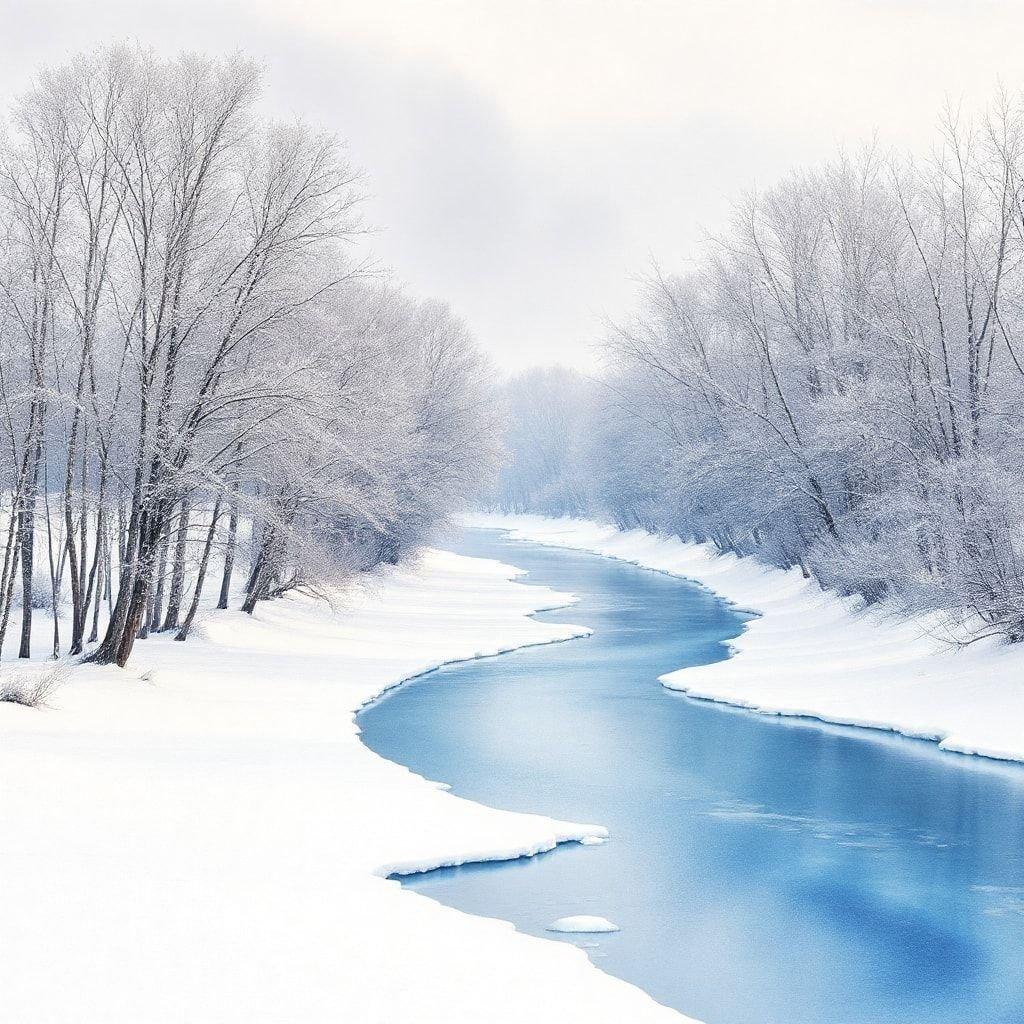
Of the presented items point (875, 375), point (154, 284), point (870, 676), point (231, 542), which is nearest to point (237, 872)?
point (231, 542)

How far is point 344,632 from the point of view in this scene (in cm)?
2867

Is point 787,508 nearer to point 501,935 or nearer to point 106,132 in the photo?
point 106,132

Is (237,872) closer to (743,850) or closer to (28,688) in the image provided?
(743,850)

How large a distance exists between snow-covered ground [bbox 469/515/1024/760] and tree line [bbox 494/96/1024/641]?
816 millimetres

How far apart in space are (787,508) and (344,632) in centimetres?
1341

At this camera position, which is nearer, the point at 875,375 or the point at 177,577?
the point at 177,577

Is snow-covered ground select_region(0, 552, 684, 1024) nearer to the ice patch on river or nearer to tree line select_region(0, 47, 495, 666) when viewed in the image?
the ice patch on river

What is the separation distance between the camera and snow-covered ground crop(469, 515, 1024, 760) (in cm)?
1758

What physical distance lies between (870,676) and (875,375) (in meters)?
8.28

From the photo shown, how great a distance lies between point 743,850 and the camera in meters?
12.3

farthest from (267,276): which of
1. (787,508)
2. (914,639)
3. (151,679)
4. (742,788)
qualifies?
(787,508)

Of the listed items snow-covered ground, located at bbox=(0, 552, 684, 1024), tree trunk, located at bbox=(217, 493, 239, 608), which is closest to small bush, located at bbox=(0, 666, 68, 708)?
snow-covered ground, located at bbox=(0, 552, 684, 1024)

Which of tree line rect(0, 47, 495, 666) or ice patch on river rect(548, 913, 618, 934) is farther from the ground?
tree line rect(0, 47, 495, 666)

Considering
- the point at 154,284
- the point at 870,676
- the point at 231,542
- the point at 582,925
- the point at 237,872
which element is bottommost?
the point at 582,925
